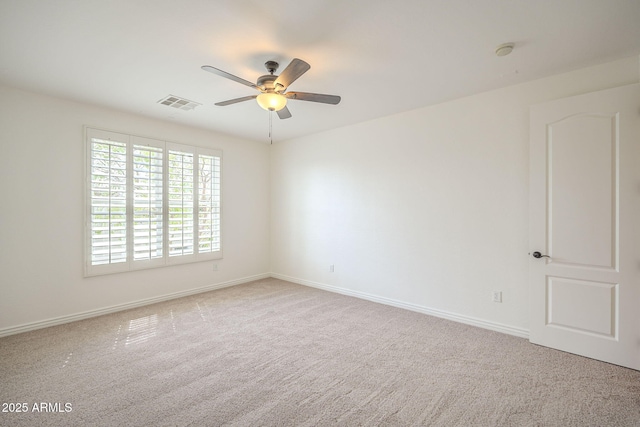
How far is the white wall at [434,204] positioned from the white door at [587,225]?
19cm

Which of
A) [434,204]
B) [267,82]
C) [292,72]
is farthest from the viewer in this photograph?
[434,204]

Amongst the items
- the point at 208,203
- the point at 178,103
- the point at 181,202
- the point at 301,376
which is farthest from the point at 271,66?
the point at 208,203

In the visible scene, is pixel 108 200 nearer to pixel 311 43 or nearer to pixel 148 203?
pixel 148 203

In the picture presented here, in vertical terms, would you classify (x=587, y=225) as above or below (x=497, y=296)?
above

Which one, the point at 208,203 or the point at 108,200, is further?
the point at 208,203

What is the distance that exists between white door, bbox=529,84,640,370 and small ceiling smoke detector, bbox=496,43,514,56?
0.83 metres

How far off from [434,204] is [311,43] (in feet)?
7.98

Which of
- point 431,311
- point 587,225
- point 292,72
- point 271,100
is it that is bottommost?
point 431,311

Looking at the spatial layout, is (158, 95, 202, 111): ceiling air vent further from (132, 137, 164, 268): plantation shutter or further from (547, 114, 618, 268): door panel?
(547, 114, 618, 268): door panel

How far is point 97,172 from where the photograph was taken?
12.2 feet

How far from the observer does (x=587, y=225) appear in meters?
2.66

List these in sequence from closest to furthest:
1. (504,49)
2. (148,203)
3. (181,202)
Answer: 1. (504,49)
2. (148,203)
3. (181,202)

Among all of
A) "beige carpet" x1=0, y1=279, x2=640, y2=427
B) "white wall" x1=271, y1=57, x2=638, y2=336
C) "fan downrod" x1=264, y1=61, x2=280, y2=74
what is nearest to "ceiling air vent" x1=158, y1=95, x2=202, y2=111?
"fan downrod" x1=264, y1=61, x2=280, y2=74

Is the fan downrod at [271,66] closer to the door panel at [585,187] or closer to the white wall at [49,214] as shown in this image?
the white wall at [49,214]
